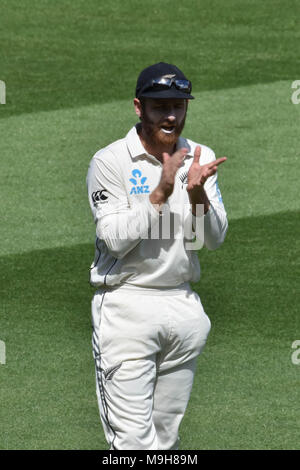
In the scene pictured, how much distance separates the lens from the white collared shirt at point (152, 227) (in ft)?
16.9

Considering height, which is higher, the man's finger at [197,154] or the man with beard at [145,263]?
the man's finger at [197,154]

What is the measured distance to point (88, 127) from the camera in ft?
40.5

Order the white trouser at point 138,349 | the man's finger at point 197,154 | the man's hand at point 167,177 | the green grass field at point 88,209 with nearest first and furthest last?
the man's hand at point 167,177
the man's finger at point 197,154
the white trouser at point 138,349
the green grass field at point 88,209

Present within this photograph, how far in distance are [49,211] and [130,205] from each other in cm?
531

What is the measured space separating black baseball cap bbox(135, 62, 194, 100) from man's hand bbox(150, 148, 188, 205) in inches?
12.0

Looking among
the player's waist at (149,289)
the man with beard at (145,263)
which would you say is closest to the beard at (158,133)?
the man with beard at (145,263)

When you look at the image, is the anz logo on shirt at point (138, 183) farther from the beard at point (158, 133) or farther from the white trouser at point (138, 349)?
the white trouser at point (138, 349)

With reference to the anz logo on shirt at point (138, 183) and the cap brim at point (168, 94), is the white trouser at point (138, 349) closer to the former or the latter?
the anz logo on shirt at point (138, 183)

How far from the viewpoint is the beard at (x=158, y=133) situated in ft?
16.9

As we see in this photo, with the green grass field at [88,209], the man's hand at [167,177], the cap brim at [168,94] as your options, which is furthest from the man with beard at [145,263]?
the green grass field at [88,209]

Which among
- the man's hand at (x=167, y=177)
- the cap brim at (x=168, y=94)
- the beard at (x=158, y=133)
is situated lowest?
the man's hand at (x=167, y=177)

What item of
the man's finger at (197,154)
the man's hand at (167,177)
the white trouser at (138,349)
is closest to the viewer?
the man's hand at (167,177)

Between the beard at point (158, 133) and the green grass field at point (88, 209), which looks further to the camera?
the green grass field at point (88, 209)

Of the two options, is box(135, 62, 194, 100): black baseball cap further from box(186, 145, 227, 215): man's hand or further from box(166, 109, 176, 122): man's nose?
box(186, 145, 227, 215): man's hand
